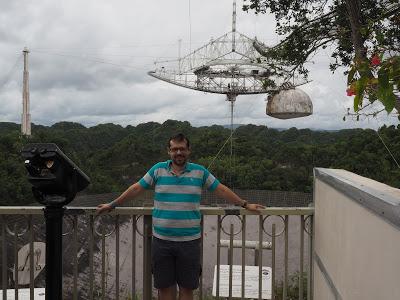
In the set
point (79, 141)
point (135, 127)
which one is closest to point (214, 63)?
point (79, 141)

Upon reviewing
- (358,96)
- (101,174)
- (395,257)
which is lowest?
(101,174)

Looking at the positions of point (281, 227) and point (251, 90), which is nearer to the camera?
point (281, 227)

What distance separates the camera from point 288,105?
770 cm

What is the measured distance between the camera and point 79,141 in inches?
1481

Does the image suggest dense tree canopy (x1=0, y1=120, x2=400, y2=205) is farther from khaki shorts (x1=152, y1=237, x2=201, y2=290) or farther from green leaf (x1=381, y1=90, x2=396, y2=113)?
green leaf (x1=381, y1=90, x2=396, y2=113)

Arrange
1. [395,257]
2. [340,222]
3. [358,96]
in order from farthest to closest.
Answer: [340,222]
[358,96]
[395,257]

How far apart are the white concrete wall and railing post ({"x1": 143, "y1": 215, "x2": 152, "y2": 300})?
117cm

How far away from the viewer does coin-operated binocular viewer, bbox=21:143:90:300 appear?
7.64 ft

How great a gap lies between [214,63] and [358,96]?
15457 mm

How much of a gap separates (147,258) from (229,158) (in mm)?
26799

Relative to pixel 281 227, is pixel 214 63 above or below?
above

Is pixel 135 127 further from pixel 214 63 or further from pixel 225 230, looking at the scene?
pixel 225 230

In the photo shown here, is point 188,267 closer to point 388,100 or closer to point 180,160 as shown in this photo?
point 180,160

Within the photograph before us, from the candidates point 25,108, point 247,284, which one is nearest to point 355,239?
point 247,284
